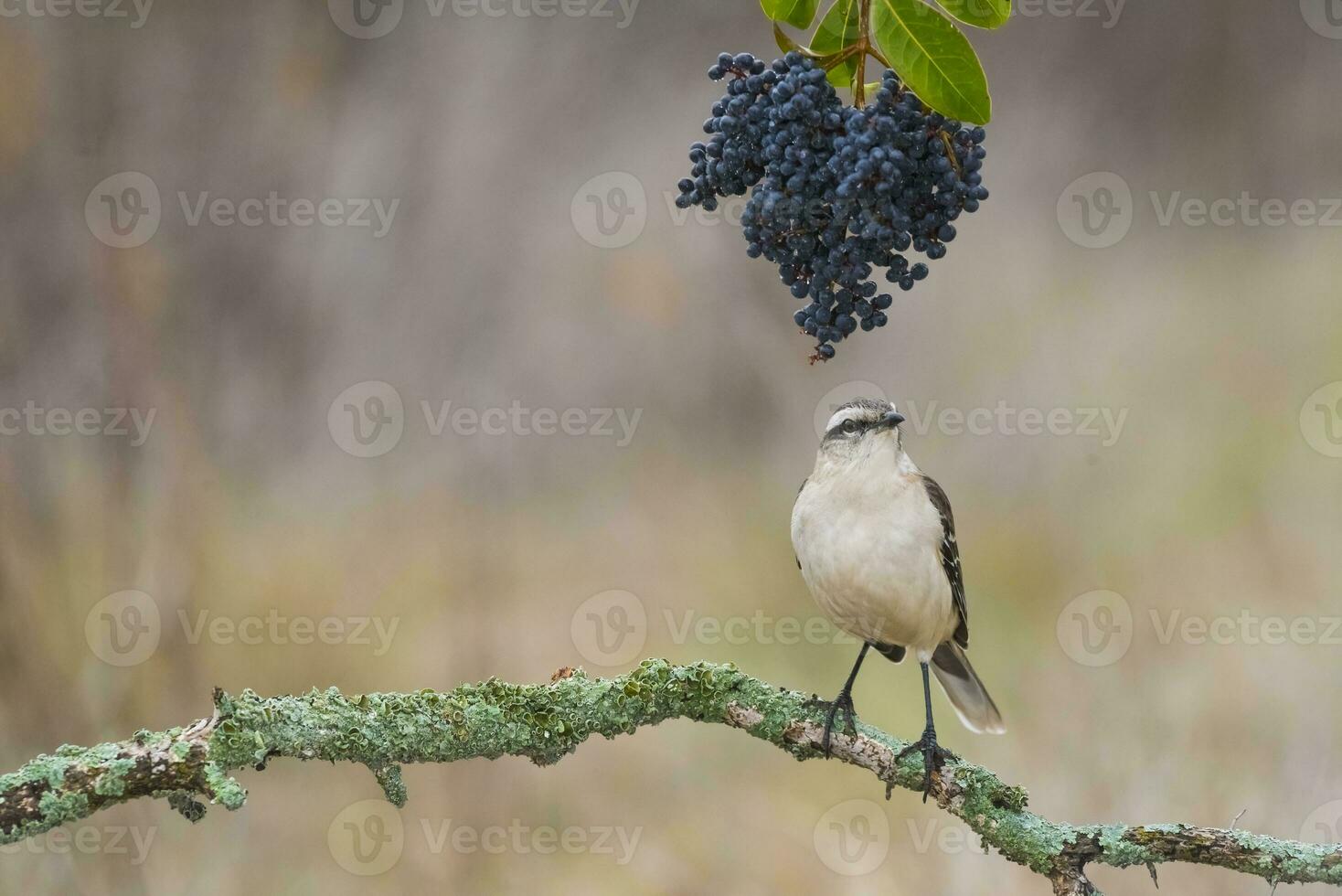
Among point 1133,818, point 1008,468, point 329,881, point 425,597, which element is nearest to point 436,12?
point 425,597

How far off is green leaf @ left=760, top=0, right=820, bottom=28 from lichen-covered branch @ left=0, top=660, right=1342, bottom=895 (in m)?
0.78

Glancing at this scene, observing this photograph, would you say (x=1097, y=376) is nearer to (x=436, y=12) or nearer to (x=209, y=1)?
(x=436, y=12)

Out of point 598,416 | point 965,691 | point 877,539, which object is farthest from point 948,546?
point 598,416

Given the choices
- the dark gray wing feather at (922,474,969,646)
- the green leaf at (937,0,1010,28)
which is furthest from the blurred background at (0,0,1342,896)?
the green leaf at (937,0,1010,28)

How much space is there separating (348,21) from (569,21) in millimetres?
620

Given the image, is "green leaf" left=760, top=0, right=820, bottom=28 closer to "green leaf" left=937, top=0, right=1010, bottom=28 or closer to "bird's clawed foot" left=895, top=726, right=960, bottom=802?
"green leaf" left=937, top=0, right=1010, bottom=28

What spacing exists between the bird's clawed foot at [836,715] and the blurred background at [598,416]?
1.37 metres

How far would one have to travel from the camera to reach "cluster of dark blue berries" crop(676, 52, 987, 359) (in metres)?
1.06

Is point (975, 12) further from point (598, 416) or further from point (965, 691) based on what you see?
point (598, 416)

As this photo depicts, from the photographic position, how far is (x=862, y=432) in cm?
183

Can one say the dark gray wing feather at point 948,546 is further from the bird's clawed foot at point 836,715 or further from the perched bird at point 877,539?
the bird's clawed foot at point 836,715

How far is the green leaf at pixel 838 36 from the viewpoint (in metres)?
1.13

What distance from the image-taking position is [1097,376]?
3139 millimetres

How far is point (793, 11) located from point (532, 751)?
88 cm
